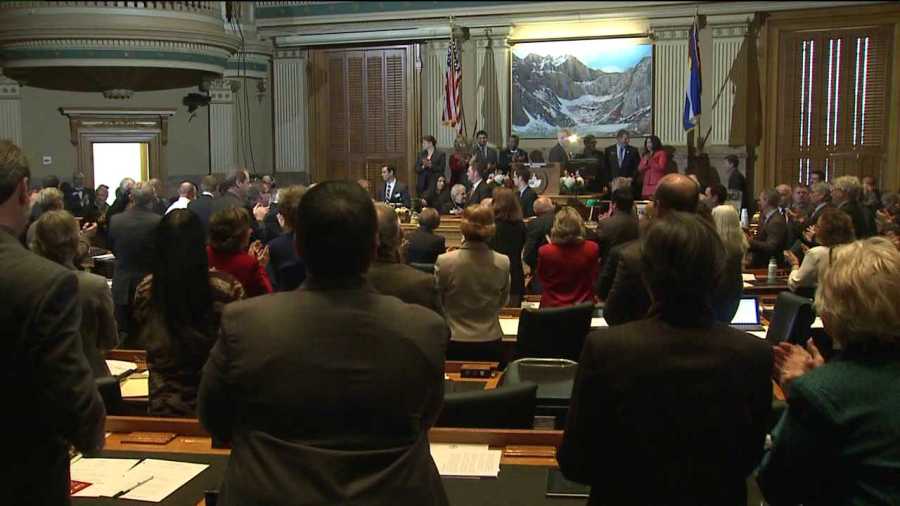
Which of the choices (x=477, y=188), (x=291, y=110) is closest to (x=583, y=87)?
(x=477, y=188)

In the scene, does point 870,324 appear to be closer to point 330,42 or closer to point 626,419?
point 626,419

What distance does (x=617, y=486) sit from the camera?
215 centimetres

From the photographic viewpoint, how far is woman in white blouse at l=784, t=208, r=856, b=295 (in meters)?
5.51

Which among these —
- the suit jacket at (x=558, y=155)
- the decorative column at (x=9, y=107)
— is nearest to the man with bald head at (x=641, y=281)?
the suit jacket at (x=558, y=155)

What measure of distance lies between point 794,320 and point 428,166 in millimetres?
10213

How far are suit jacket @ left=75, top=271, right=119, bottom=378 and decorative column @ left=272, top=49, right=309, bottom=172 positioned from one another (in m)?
13.4

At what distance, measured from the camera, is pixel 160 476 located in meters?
2.77

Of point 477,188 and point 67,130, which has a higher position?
point 67,130

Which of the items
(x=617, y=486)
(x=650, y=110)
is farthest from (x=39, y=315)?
(x=650, y=110)

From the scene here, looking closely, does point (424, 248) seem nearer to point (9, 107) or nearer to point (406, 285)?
point (406, 285)

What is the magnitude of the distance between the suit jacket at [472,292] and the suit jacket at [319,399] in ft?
A: 10.3

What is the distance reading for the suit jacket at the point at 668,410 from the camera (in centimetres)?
211

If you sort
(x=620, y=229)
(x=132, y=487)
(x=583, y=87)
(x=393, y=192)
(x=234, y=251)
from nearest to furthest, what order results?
(x=132, y=487), (x=234, y=251), (x=620, y=229), (x=393, y=192), (x=583, y=87)

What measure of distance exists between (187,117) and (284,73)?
6.22 feet
